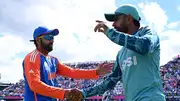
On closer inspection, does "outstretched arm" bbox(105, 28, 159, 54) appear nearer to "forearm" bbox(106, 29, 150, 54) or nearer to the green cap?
"forearm" bbox(106, 29, 150, 54)

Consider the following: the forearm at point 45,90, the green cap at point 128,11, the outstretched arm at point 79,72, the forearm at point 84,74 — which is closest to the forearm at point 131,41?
the green cap at point 128,11

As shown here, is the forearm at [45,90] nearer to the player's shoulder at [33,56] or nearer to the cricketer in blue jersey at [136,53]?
the player's shoulder at [33,56]

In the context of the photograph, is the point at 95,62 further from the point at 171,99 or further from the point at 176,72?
the point at 171,99

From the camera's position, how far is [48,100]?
17.1ft

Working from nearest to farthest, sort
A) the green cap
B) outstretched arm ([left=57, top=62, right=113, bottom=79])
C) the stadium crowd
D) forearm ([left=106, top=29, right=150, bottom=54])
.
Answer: forearm ([left=106, top=29, right=150, bottom=54]) → the green cap → outstretched arm ([left=57, top=62, right=113, bottom=79]) → the stadium crowd

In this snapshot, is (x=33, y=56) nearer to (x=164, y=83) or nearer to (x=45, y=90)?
(x=45, y=90)

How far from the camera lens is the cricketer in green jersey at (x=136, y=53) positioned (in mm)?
3242

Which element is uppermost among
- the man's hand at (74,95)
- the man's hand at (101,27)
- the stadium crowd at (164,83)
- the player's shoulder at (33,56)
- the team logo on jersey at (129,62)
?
the man's hand at (101,27)

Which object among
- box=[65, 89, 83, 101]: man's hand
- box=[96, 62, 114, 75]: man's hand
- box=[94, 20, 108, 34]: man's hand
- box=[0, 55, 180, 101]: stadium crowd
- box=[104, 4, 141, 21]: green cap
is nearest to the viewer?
box=[94, 20, 108, 34]: man's hand

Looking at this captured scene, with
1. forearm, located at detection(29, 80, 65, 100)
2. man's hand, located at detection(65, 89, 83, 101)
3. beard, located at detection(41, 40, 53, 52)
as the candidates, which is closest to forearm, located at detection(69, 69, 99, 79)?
beard, located at detection(41, 40, 53, 52)

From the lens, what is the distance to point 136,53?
11.2 ft

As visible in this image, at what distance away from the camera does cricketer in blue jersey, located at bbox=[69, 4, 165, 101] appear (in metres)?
3.24

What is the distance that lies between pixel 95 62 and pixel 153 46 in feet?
152

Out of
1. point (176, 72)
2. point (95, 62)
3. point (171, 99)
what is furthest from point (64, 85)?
point (171, 99)
